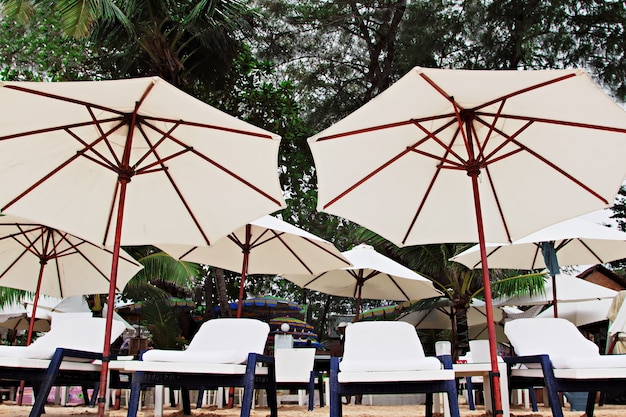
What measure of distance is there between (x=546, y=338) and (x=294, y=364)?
286cm

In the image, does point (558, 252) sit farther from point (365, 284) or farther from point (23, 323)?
point (23, 323)

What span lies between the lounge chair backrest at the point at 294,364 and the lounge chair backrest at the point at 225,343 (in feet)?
4.75

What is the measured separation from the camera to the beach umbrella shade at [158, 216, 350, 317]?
8.22 meters

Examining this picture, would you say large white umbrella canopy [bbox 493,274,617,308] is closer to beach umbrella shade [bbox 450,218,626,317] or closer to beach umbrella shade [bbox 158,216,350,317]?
beach umbrella shade [bbox 450,218,626,317]

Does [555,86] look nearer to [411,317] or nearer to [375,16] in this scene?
[411,317]

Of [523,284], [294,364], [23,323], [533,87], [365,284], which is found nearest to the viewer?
[533,87]

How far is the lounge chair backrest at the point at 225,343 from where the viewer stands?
4.51 m

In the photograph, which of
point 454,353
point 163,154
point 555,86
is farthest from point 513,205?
point 454,353

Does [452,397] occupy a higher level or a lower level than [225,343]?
lower

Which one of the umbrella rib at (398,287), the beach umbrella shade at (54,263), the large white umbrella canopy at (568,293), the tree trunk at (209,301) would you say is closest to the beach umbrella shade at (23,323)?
the tree trunk at (209,301)

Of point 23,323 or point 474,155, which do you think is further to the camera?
point 23,323

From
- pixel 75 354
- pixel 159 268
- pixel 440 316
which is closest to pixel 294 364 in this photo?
pixel 75 354

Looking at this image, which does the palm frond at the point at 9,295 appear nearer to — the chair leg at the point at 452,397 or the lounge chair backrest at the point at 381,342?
the lounge chair backrest at the point at 381,342

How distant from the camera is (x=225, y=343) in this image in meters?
5.61
